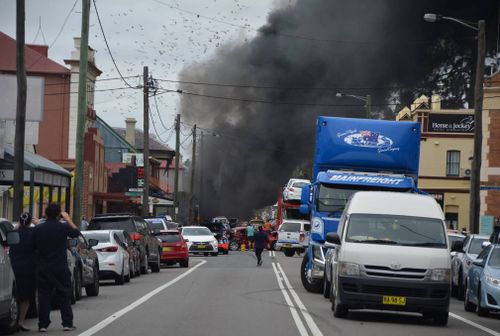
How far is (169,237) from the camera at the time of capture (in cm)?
3850

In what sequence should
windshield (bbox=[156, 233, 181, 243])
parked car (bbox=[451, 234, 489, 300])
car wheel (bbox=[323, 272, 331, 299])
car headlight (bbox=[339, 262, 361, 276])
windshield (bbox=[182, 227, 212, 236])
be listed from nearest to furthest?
car headlight (bbox=[339, 262, 361, 276]) < car wheel (bbox=[323, 272, 331, 299]) < parked car (bbox=[451, 234, 489, 300]) < windshield (bbox=[156, 233, 181, 243]) < windshield (bbox=[182, 227, 212, 236])

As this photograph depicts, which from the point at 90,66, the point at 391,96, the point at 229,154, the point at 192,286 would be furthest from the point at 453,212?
the point at 192,286

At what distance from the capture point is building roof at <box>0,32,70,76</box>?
199 feet

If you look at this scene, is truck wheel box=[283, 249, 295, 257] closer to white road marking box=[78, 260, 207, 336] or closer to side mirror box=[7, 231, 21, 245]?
white road marking box=[78, 260, 207, 336]

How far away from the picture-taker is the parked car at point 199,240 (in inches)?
2005

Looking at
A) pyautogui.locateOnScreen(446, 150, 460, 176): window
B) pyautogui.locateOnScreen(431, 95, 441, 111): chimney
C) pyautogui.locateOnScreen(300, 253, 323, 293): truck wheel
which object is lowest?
pyautogui.locateOnScreen(300, 253, 323, 293): truck wheel

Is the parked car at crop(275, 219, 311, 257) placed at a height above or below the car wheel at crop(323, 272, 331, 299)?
below

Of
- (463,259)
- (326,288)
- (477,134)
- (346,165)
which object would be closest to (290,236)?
(477,134)

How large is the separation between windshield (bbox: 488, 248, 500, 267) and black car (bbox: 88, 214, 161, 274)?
13.1 metres

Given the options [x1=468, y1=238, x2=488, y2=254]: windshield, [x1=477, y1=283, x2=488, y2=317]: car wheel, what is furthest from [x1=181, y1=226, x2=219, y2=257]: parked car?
[x1=477, y1=283, x2=488, y2=317]: car wheel

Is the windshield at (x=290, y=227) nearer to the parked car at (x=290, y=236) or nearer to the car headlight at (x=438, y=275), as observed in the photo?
the parked car at (x=290, y=236)

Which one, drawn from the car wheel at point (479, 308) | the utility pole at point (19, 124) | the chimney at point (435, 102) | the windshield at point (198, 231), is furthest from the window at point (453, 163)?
the car wheel at point (479, 308)

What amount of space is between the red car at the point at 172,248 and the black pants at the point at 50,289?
23294 mm

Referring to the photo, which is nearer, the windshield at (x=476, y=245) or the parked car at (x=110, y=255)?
the windshield at (x=476, y=245)
